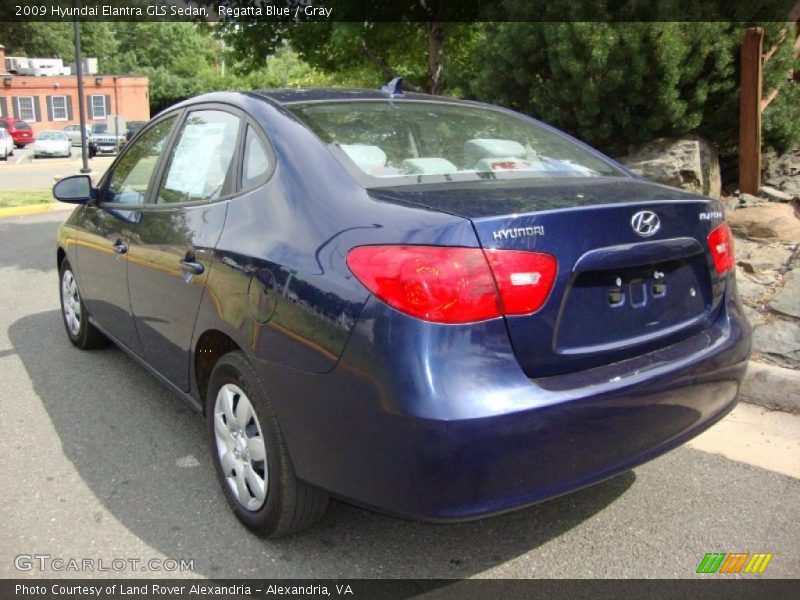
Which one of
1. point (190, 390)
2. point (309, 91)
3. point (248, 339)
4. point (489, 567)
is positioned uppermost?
point (309, 91)

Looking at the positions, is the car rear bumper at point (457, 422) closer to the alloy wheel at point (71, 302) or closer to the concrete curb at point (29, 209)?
the alloy wheel at point (71, 302)

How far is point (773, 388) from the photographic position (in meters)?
3.99

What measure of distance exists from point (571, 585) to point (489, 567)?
0.30 m

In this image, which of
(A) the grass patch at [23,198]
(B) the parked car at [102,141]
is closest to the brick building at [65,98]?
(B) the parked car at [102,141]

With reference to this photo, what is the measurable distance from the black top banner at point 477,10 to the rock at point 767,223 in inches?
69.8

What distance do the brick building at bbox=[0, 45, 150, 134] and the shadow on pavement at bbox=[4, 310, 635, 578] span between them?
2076 inches

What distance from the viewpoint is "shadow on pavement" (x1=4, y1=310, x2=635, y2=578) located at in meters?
2.66

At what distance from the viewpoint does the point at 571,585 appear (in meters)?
2.51

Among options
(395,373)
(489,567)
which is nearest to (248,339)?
(395,373)

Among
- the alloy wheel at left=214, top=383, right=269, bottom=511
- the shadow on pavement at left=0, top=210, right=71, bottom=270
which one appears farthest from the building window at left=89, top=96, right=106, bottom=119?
the alloy wheel at left=214, top=383, right=269, bottom=511

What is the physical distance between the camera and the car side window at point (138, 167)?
3.79 meters

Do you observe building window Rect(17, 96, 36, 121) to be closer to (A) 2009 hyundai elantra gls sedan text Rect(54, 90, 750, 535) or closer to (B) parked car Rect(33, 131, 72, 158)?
(B) parked car Rect(33, 131, 72, 158)

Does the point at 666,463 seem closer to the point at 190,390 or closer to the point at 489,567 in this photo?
the point at 489,567

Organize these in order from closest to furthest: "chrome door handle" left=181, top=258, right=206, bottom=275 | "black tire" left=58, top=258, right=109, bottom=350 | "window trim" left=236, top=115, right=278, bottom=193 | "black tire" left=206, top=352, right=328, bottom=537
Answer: "black tire" left=206, top=352, right=328, bottom=537 < "window trim" left=236, top=115, right=278, bottom=193 < "chrome door handle" left=181, top=258, right=206, bottom=275 < "black tire" left=58, top=258, right=109, bottom=350
